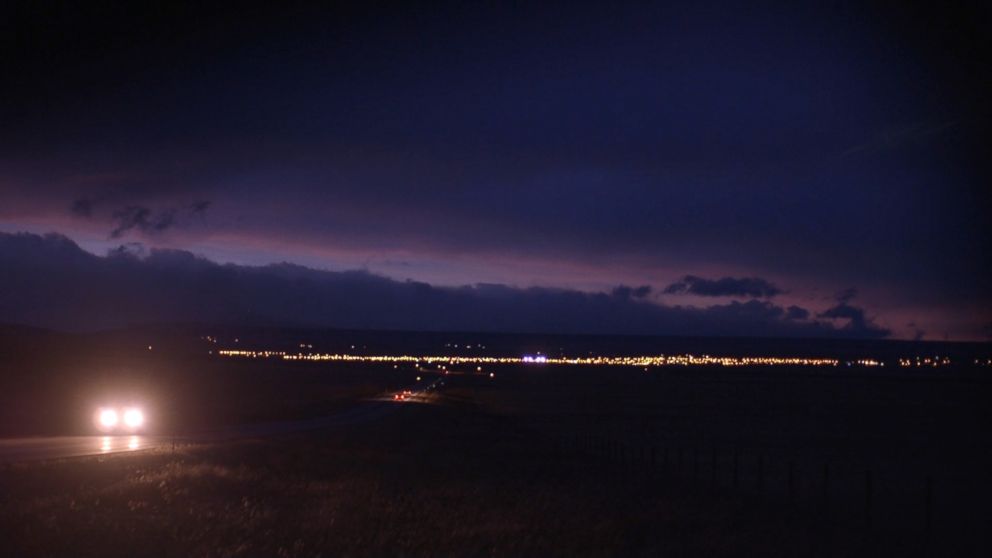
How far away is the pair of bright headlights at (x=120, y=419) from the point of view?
43438 millimetres

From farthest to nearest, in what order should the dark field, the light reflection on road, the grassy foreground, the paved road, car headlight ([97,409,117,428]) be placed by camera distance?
car headlight ([97,409,117,428]) < the light reflection on road < the paved road < the dark field < the grassy foreground

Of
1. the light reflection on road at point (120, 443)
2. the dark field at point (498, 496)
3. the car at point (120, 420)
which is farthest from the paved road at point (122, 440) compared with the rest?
the car at point (120, 420)

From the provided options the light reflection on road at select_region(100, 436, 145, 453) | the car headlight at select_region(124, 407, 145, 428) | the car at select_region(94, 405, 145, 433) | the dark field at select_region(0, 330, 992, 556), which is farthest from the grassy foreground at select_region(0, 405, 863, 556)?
the car headlight at select_region(124, 407, 145, 428)

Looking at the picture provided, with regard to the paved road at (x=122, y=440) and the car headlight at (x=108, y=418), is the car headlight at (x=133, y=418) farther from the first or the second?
the paved road at (x=122, y=440)

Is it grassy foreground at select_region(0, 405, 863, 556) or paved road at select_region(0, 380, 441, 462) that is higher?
grassy foreground at select_region(0, 405, 863, 556)

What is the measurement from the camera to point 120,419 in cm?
4403

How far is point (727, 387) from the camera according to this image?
402ft

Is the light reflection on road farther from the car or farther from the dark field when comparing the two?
the car

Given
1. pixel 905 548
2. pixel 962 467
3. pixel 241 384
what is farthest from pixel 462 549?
pixel 241 384

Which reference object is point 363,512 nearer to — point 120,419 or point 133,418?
point 120,419

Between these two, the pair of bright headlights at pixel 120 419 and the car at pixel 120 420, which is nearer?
the car at pixel 120 420

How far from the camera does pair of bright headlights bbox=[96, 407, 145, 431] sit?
43438 mm

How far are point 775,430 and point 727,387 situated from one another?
6855 centimetres

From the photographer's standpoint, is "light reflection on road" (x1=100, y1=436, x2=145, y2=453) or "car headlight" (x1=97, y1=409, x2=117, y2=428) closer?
"light reflection on road" (x1=100, y1=436, x2=145, y2=453)
